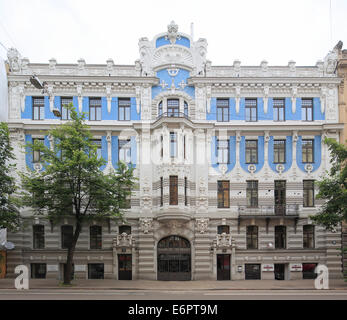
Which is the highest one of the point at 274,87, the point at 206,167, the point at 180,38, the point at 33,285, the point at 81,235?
the point at 180,38

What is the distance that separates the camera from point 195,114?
29641 mm

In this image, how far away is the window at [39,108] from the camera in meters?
29.8

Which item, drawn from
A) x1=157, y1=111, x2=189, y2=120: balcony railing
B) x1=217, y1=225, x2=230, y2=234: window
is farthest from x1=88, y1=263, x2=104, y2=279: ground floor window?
x1=157, y1=111, x2=189, y2=120: balcony railing

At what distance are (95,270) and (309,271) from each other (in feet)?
57.0

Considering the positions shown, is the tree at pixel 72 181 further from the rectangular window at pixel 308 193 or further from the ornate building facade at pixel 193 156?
the rectangular window at pixel 308 193

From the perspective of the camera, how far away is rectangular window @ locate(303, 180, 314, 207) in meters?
29.2

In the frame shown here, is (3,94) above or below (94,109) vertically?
above

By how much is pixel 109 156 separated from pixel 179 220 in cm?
786

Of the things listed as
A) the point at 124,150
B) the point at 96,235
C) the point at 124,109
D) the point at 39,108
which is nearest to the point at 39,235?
the point at 96,235

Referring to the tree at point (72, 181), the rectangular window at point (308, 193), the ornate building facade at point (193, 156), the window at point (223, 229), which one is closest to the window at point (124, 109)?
the ornate building facade at point (193, 156)

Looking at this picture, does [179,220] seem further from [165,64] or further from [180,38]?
[180,38]

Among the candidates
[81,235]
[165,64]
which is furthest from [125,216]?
[165,64]

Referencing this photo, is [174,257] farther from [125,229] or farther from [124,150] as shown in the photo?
[124,150]

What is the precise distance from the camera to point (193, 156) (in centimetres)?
2916
